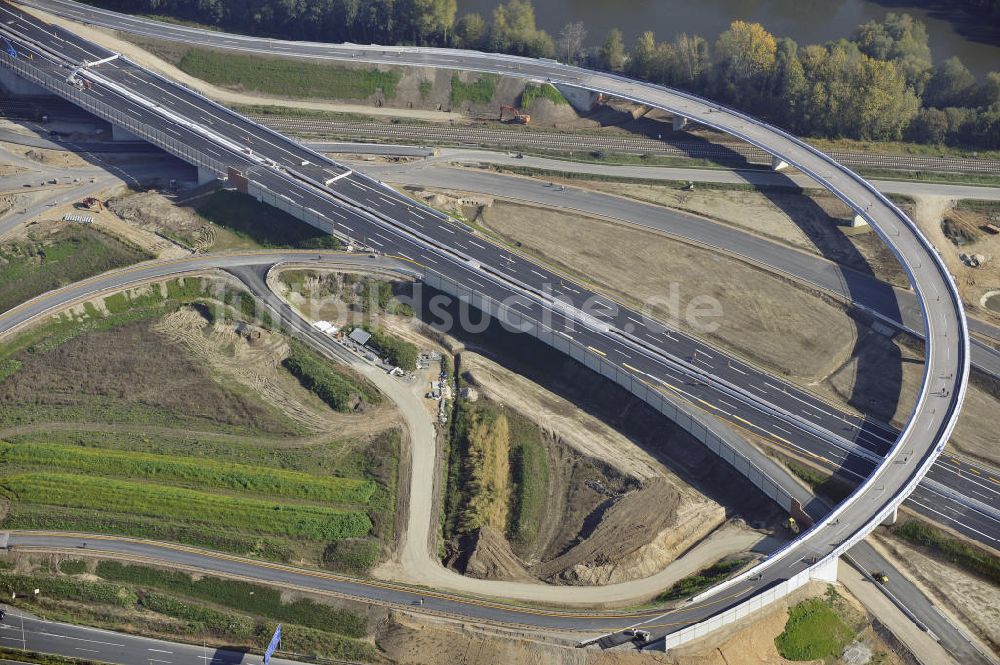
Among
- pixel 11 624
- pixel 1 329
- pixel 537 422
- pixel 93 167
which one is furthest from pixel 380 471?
pixel 93 167

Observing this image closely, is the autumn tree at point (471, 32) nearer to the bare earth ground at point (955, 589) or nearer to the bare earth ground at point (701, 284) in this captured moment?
the bare earth ground at point (701, 284)

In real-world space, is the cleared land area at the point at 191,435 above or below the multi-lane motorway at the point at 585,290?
below

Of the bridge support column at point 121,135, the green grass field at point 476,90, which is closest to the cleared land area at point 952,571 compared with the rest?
the green grass field at point 476,90

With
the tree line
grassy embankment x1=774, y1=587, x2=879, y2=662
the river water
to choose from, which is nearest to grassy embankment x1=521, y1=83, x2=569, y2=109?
the tree line

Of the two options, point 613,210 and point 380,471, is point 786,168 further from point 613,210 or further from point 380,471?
point 380,471

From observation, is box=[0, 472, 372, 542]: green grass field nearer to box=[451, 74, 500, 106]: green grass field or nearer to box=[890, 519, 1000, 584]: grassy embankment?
box=[890, 519, 1000, 584]: grassy embankment
